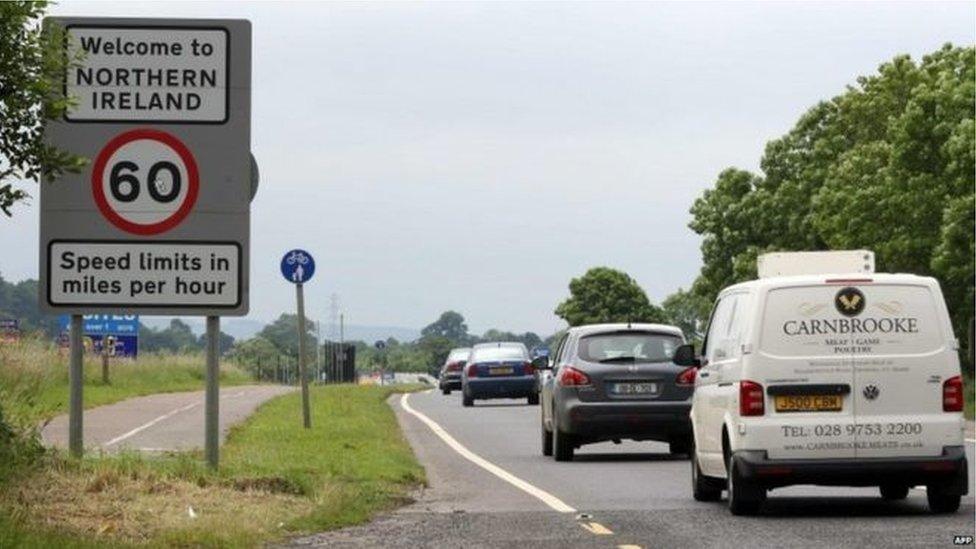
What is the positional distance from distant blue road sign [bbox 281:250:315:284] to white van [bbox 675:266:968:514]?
63.2 feet

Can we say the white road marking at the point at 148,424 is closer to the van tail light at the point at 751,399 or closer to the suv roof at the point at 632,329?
the suv roof at the point at 632,329

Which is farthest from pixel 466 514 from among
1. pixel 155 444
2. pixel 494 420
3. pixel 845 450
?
pixel 494 420

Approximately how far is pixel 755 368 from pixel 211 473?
4730 mm

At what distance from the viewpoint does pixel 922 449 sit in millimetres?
17438

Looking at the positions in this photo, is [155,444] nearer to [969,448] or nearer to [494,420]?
[969,448]

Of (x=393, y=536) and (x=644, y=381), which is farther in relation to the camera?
(x=644, y=381)

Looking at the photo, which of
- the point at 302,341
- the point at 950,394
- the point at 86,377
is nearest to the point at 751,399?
the point at 950,394

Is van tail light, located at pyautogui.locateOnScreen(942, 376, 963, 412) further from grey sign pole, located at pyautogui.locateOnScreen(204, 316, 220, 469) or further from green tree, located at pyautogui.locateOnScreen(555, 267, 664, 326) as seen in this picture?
green tree, located at pyautogui.locateOnScreen(555, 267, 664, 326)

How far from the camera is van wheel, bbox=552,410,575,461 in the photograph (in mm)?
27203

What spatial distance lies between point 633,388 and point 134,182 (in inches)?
371

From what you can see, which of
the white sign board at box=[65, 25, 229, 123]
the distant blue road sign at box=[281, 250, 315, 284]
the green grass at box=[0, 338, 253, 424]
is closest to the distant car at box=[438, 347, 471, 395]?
the green grass at box=[0, 338, 253, 424]

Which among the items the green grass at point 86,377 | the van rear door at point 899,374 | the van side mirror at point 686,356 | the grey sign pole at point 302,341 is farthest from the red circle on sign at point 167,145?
the grey sign pole at point 302,341

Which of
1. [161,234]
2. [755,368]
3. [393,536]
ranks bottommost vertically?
[393,536]

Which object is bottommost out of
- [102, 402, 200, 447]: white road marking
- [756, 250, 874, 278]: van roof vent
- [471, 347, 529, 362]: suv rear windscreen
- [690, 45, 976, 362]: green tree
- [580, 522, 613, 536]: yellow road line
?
[580, 522, 613, 536]: yellow road line
